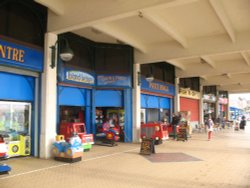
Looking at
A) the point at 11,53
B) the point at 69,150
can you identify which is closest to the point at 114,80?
the point at 69,150

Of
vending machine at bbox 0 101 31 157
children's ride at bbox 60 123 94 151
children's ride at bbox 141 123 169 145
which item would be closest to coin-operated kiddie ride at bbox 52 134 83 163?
vending machine at bbox 0 101 31 157

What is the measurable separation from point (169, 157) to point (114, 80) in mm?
4826

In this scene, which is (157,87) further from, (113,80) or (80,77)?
(80,77)

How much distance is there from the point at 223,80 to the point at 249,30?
12.8 meters

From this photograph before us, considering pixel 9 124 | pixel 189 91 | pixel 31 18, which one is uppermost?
pixel 31 18

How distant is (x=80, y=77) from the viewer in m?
11.5

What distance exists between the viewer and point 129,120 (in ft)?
44.6

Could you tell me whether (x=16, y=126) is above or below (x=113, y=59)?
below

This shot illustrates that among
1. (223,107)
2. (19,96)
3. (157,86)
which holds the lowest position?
(19,96)

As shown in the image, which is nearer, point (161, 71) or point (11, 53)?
point (11, 53)

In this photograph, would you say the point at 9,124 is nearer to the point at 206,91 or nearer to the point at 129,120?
the point at 129,120

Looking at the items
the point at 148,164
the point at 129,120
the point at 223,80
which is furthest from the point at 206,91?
the point at 148,164

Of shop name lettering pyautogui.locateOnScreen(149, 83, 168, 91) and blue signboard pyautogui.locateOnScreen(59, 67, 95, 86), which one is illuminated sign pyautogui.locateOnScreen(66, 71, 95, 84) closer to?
blue signboard pyautogui.locateOnScreen(59, 67, 95, 86)

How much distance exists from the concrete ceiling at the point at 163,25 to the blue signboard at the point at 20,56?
1.02 meters
